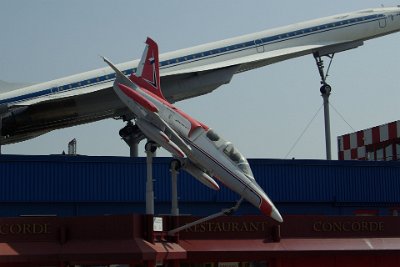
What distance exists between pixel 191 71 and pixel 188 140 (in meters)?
16.6

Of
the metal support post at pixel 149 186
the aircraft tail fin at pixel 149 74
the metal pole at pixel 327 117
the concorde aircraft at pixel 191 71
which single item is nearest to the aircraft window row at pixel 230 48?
the concorde aircraft at pixel 191 71

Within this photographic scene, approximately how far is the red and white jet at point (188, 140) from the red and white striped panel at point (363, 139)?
21.6 metres

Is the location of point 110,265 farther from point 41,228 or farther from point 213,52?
point 213,52

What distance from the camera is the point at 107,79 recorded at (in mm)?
38688

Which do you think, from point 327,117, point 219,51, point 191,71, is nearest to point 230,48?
point 219,51

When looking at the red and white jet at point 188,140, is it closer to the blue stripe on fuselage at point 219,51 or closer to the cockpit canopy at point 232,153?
the cockpit canopy at point 232,153

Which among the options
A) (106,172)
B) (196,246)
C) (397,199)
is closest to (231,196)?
(106,172)

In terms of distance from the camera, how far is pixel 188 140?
72.7 feet

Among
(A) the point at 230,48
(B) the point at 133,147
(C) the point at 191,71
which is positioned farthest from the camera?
(A) the point at 230,48

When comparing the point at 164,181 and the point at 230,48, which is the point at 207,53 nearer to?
the point at 230,48

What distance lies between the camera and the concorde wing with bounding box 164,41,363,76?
38938 mm

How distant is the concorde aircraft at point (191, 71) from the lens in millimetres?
37875

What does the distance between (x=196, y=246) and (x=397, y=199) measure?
52.9 ft

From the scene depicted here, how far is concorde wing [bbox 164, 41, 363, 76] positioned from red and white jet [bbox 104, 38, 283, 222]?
49.0 feet
